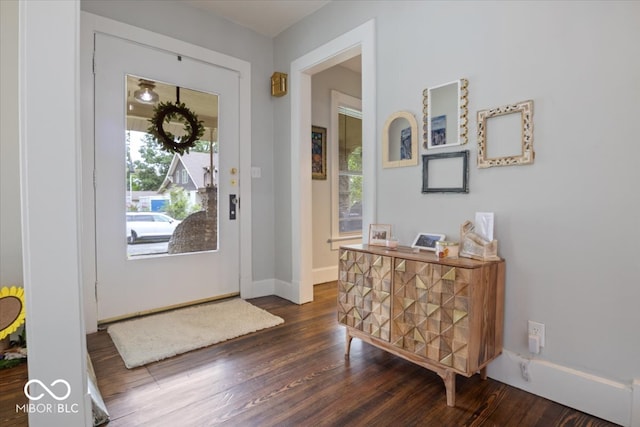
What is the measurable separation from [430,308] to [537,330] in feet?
1.79

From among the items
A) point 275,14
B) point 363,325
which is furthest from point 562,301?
point 275,14

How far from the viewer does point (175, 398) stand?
154cm

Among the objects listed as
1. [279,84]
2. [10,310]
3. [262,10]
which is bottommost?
[10,310]

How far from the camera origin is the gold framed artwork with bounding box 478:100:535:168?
5.19ft

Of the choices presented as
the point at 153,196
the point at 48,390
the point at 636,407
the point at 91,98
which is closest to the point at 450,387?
the point at 636,407

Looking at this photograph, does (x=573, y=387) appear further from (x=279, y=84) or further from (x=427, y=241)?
(x=279, y=84)

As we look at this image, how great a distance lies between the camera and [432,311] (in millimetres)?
1587

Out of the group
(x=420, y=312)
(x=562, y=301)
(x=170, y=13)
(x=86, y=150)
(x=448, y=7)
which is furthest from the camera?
(x=170, y=13)

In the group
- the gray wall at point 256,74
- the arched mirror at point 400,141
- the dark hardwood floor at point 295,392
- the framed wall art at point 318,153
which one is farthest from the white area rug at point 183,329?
the framed wall art at point 318,153

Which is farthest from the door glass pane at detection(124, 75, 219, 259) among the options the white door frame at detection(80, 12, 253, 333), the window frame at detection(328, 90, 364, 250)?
the window frame at detection(328, 90, 364, 250)

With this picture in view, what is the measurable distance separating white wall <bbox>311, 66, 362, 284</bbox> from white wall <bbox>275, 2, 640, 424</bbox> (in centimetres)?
179

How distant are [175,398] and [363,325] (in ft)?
3.48

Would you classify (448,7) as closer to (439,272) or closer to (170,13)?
(439,272)

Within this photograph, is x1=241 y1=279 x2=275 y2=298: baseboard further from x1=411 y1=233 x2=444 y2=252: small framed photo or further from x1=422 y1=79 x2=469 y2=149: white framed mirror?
x1=422 y1=79 x2=469 y2=149: white framed mirror
